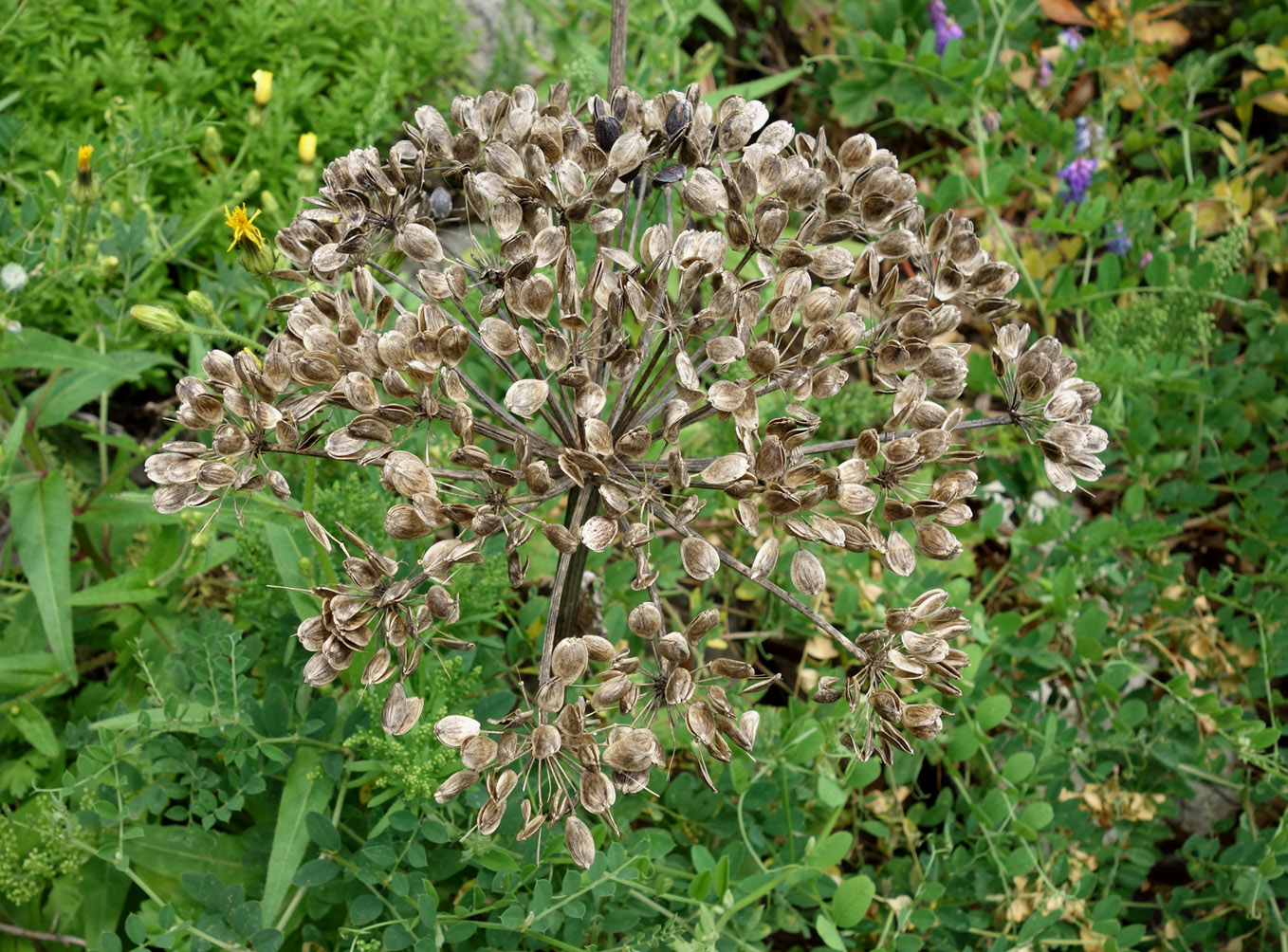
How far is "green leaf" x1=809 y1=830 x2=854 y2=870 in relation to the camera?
1820 millimetres

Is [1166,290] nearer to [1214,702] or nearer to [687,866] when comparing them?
[1214,702]

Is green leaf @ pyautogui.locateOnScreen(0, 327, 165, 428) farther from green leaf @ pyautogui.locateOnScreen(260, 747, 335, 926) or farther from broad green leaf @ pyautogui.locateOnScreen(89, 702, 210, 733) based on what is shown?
green leaf @ pyautogui.locateOnScreen(260, 747, 335, 926)

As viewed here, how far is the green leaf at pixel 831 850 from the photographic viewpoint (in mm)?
1820

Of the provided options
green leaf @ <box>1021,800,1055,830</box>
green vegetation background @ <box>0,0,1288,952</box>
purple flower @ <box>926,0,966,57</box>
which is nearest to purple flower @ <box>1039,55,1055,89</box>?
green vegetation background @ <box>0,0,1288,952</box>

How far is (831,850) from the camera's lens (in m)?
1.82

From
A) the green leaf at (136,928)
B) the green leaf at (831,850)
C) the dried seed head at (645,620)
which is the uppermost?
the dried seed head at (645,620)

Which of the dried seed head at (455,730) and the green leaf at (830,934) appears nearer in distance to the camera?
the dried seed head at (455,730)

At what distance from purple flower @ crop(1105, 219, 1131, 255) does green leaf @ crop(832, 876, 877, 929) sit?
2.24m

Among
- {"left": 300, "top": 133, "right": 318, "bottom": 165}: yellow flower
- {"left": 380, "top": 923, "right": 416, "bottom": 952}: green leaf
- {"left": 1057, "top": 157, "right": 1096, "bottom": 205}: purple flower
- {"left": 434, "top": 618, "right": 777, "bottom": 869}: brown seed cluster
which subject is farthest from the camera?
{"left": 1057, "top": 157, "right": 1096, "bottom": 205}: purple flower

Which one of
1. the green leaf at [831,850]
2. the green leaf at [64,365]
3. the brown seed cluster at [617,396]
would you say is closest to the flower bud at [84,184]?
the green leaf at [64,365]

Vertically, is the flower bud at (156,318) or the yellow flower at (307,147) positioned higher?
the yellow flower at (307,147)

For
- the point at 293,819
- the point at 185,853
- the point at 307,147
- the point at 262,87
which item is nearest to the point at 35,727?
the point at 185,853

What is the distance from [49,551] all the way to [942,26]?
3.16m

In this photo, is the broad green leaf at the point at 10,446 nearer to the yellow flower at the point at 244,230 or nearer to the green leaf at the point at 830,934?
the yellow flower at the point at 244,230
